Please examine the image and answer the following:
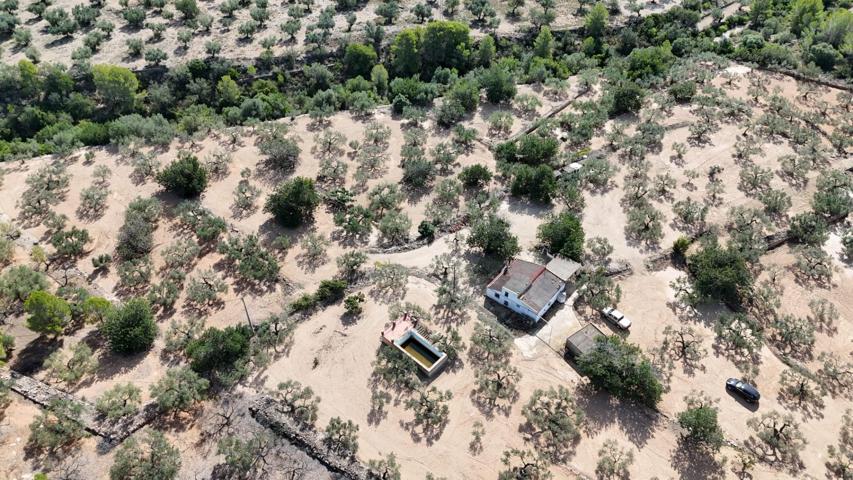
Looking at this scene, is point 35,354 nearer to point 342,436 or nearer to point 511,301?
point 342,436

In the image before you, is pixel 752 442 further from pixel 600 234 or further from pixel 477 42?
pixel 477 42

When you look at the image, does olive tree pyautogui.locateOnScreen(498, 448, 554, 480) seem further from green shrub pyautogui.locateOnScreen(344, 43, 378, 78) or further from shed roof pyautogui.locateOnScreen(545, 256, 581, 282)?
green shrub pyautogui.locateOnScreen(344, 43, 378, 78)

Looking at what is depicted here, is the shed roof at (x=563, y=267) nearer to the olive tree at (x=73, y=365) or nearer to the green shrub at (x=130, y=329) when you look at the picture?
the green shrub at (x=130, y=329)

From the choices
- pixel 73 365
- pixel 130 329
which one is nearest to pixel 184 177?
pixel 130 329

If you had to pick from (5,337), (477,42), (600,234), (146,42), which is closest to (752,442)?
(600,234)

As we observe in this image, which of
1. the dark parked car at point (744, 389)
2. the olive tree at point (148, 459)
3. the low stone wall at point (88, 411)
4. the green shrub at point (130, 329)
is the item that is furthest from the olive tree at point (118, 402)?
the dark parked car at point (744, 389)

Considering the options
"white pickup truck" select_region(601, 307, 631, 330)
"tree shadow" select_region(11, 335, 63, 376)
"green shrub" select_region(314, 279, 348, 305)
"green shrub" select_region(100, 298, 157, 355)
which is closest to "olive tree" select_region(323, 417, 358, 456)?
"green shrub" select_region(314, 279, 348, 305)
